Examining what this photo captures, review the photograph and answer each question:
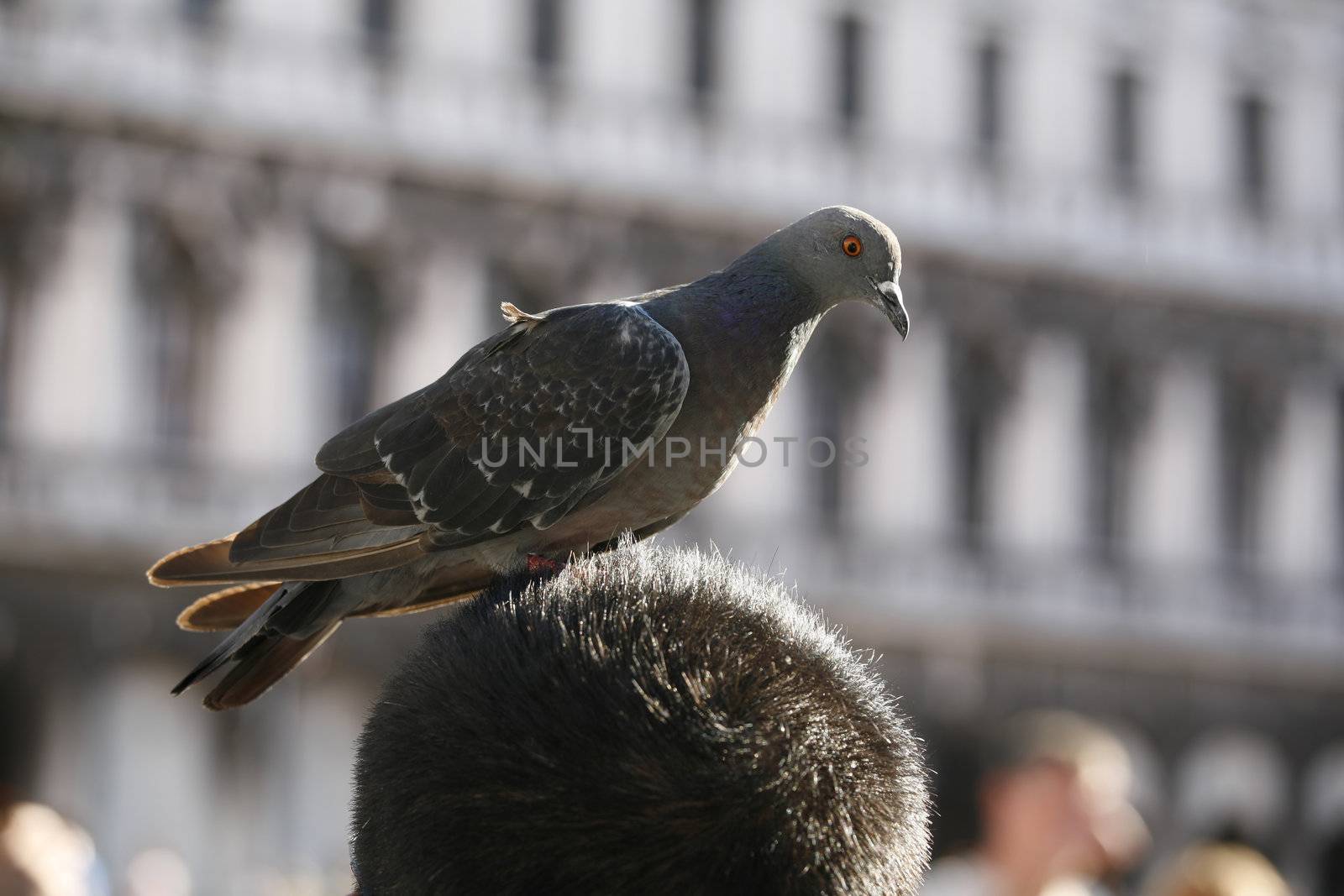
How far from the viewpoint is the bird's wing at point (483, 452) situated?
1.98m

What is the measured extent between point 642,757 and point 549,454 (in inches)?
24.8

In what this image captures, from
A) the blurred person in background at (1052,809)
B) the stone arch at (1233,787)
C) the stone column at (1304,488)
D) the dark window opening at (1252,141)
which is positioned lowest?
the stone arch at (1233,787)

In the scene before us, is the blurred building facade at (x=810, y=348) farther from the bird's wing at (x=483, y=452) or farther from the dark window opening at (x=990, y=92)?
the bird's wing at (x=483, y=452)

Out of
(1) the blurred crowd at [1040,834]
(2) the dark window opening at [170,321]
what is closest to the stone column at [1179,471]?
(2) the dark window opening at [170,321]

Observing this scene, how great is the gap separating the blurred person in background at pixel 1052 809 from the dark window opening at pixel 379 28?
11826 mm

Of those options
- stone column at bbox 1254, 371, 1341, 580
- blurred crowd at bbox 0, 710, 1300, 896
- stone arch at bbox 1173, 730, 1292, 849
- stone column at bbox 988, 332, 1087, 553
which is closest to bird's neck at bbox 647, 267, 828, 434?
blurred crowd at bbox 0, 710, 1300, 896

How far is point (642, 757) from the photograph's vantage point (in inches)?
57.2

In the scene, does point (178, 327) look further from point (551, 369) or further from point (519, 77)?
point (551, 369)

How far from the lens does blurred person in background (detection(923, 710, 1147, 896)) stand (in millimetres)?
3678

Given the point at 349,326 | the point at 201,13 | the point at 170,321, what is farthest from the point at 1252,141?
the point at 170,321

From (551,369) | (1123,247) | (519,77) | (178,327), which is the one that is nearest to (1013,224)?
(1123,247)

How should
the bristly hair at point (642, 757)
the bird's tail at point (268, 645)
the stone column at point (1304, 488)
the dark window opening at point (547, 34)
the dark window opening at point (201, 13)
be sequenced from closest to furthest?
the bristly hair at point (642, 757)
the bird's tail at point (268, 645)
the dark window opening at point (201, 13)
the dark window opening at point (547, 34)
the stone column at point (1304, 488)

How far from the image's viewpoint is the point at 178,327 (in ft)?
46.9

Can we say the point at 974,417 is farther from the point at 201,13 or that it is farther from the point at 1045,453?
the point at 201,13
